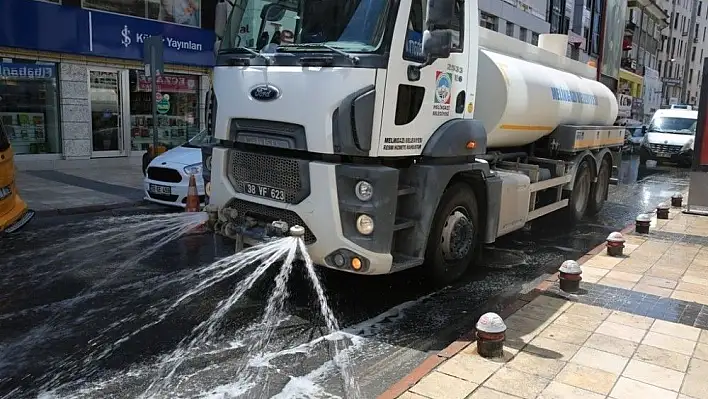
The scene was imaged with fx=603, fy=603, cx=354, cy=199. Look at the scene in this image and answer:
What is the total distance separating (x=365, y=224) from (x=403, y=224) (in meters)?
0.44

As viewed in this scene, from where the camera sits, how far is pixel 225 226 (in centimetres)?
568

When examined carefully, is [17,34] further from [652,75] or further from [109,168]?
[652,75]

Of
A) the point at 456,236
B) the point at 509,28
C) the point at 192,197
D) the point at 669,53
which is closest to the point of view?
the point at 456,236

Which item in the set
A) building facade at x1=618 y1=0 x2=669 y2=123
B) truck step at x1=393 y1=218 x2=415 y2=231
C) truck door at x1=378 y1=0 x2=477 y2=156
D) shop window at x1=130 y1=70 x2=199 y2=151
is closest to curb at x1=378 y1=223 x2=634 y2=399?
truck step at x1=393 y1=218 x2=415 y2=231

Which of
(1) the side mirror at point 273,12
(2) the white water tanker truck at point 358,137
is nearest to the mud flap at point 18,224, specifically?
(2) the white water tanker truck at point 358,137

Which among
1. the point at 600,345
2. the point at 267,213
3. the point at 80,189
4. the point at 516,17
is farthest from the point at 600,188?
the point at 516,17

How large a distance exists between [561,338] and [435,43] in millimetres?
2595

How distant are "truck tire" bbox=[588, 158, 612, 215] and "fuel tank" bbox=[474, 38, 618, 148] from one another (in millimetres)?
1214

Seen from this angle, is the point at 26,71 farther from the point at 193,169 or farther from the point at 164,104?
the point at 193,169

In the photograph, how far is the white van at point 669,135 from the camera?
22.6 meters

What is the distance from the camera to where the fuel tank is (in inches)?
278

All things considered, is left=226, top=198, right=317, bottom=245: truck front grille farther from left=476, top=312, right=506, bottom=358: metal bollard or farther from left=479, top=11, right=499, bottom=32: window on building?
left=479, top=11, right=499, bottom=32: window on building

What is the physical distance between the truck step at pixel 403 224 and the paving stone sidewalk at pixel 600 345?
1128 millimetres

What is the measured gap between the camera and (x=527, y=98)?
7629 millimetres
